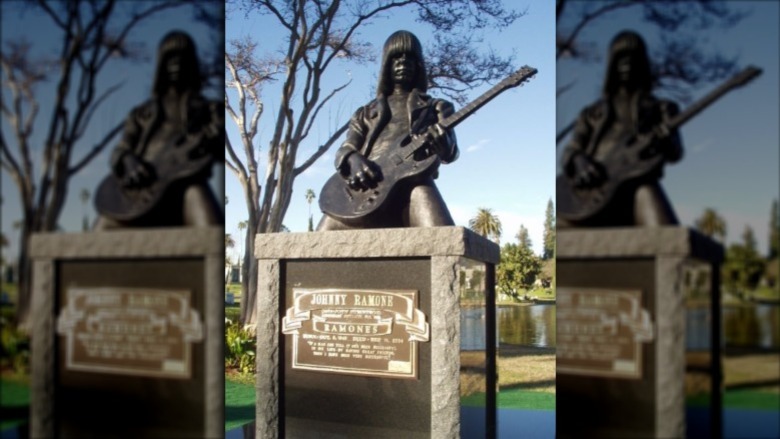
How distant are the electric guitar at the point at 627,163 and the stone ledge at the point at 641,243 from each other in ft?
0.25

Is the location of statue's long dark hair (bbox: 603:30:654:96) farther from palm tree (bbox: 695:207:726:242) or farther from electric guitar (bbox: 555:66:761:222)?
palm tree (bbox: 695:207:726:242)

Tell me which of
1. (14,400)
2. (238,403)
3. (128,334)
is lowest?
(238,403)

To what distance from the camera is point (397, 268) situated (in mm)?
4055

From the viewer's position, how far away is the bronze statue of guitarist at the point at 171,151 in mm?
2291

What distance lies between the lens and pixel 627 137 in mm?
2066

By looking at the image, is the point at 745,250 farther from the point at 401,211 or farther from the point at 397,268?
the point at 401,211

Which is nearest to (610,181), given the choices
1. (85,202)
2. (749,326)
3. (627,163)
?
(627,163)

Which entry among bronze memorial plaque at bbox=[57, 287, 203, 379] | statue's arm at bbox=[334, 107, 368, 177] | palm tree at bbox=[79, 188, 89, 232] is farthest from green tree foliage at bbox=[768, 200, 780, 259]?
statue's arm at bbox=[334, 107, 368, 177]

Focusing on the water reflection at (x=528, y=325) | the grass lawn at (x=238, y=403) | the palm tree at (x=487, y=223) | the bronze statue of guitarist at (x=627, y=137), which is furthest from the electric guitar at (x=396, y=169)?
the water reflection at (x=528, y=325)

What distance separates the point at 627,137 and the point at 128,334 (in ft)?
6.29

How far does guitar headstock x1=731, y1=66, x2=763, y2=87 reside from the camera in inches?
79.3

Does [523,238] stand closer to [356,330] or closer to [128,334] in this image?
[356,330]

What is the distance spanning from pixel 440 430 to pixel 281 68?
25.3 feet

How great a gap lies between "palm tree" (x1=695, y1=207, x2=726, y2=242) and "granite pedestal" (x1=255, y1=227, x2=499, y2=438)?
6.15 ft
